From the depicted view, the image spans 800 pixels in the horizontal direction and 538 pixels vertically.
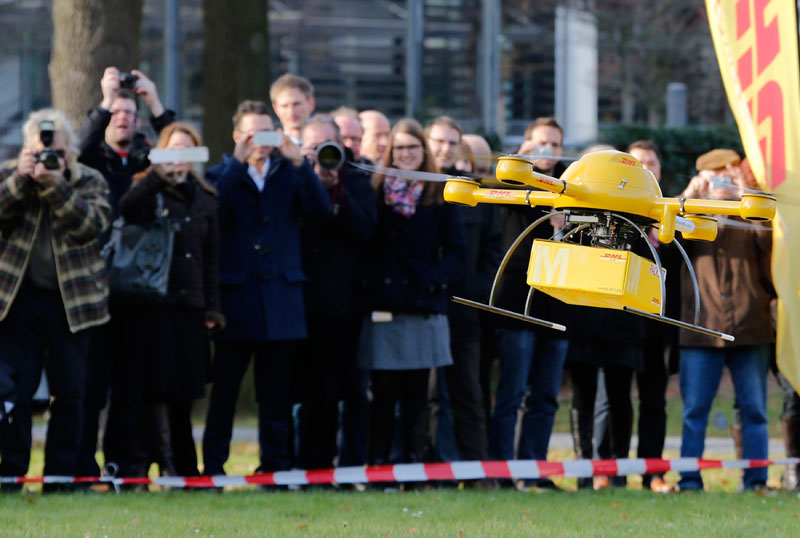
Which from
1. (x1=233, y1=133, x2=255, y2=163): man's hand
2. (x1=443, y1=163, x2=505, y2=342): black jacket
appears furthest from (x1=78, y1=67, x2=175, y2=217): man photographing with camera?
(x1=443, y1=163, x2=505, y2=342): black jacket

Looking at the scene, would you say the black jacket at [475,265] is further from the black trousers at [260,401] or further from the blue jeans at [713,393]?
the blue jeans at [713,393]

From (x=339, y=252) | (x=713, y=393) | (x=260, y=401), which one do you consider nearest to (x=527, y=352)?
(x=713, y=393)

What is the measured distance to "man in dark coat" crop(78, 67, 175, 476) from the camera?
879 centimetres

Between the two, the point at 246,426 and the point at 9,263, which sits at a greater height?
the point at 9,263

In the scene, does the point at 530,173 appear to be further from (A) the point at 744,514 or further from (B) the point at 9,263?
(B) the point at 9,263

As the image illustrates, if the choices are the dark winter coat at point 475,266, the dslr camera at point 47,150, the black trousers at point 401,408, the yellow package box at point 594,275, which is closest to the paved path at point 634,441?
the dark winter coat at point 475,266

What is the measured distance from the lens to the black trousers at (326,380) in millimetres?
9133

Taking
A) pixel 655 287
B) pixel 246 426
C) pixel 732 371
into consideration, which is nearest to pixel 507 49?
pixel 246 426

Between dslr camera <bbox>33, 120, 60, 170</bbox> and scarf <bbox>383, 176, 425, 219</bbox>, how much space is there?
2.18m

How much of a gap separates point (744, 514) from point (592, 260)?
352cm

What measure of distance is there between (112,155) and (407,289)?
220 cm

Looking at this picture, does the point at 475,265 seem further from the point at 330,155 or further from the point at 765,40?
the point at 765,40

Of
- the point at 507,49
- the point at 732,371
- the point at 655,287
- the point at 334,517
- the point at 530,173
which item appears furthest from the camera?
the point at 507,49

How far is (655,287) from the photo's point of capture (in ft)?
16.4
